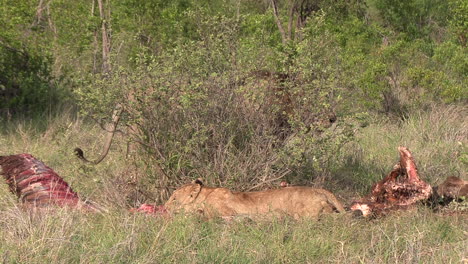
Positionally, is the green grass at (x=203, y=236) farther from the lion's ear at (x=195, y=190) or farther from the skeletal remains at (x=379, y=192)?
the lion's ear at (x=195, y=190)

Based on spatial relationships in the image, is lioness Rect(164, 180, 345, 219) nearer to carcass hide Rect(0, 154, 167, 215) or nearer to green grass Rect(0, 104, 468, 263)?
green grass Rect(0, 104, 468, 263)

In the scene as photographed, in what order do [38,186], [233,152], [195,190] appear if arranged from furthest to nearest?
[233,152] < [38,186] < [195,190]

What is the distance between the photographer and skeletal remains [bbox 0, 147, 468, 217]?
225 inches

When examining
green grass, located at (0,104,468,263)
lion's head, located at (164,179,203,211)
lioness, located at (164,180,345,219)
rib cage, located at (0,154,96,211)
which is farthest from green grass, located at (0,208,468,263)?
rib cage, located at (0,154,96,211)

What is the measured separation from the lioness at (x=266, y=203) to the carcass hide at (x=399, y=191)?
0.35 m

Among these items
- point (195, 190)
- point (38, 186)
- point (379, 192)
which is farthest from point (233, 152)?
point (38, 186)

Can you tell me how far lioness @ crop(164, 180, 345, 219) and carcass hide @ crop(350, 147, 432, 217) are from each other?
1.14ft

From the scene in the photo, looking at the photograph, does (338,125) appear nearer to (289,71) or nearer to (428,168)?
(289,71)

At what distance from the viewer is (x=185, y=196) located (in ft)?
18.9

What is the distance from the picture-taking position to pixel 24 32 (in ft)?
41.8

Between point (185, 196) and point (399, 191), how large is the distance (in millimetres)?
1733

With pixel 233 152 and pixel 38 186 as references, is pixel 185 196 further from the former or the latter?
pixel 38 186

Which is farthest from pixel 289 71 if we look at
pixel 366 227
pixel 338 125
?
pixel 366 227

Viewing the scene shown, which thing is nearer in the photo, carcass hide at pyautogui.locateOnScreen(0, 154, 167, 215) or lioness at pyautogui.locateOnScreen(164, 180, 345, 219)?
lioness at pyautogui.locateOnScreen(164, 180, 345, 219)
